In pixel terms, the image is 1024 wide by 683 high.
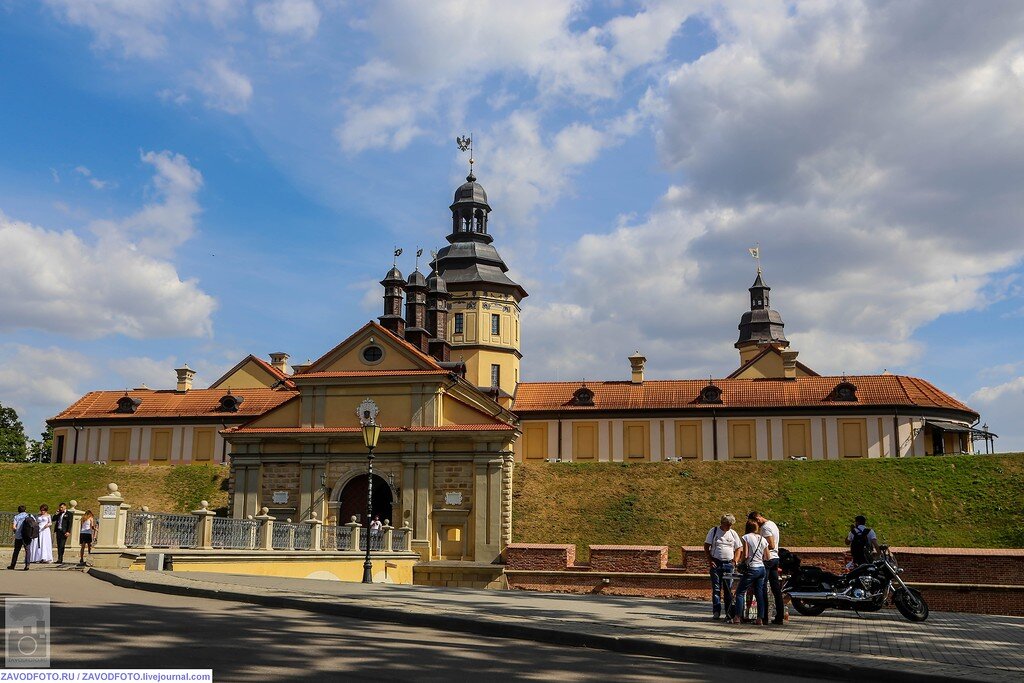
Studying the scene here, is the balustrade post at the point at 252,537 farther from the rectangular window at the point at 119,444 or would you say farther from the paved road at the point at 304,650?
the rectangular window at the point at 119,444

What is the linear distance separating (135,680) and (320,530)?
22.7 metres

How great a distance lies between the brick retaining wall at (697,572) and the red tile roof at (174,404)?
3030cm

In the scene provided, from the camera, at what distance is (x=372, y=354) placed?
40.7 m

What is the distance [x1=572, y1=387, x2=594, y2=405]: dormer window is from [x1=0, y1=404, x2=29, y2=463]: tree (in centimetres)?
4824

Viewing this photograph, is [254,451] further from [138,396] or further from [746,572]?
[746,572]

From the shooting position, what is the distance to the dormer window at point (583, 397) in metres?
55.3

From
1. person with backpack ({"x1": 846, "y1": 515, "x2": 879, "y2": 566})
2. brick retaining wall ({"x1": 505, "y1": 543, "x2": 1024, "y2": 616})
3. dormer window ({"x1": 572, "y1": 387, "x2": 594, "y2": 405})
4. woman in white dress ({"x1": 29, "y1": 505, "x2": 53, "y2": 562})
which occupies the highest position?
dormer window ({"x1": 572, "y1": 387, "x2": 594, "y2": 405})

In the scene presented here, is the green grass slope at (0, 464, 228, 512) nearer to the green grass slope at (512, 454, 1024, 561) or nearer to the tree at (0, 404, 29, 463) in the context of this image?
the green grass slope at (512, 454, 1024, 561)

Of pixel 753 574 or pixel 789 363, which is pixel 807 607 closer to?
pixel 753 574

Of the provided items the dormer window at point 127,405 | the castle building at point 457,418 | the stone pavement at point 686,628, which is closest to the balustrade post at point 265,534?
the stone pavement at point 686,628

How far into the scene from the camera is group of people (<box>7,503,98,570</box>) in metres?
21.0

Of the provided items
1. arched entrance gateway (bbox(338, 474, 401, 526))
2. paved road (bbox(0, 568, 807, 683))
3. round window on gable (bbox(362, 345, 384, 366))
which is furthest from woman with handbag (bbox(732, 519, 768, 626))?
round window on gable (bbox(362, 345, 384, 366))

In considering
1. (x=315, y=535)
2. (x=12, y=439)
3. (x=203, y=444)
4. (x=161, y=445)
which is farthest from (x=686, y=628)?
(x=12, y=439)

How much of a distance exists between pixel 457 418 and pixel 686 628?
90.6 ft
